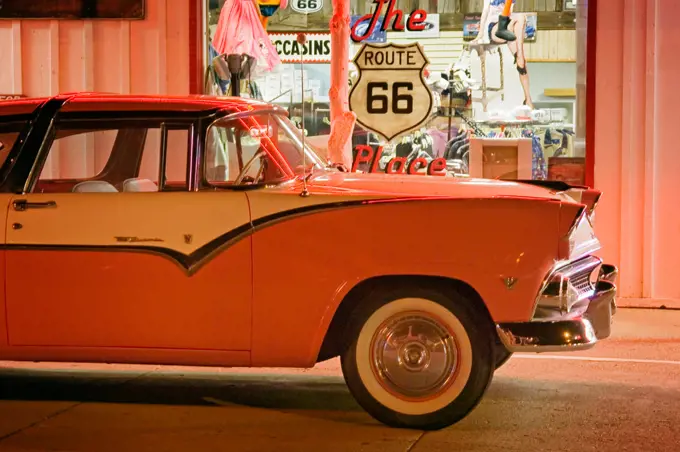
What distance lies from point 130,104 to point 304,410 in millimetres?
2017

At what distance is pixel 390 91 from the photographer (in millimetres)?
12094

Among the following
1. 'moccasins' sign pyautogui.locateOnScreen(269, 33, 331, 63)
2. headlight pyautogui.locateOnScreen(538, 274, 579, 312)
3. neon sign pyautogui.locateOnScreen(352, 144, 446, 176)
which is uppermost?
'moccasins' sign pyautogui.locateOnScreen(269, 33, 331, 63)

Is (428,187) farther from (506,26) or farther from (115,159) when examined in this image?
(506,26)

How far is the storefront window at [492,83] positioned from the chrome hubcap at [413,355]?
555 cm

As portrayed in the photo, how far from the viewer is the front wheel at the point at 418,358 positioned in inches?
249

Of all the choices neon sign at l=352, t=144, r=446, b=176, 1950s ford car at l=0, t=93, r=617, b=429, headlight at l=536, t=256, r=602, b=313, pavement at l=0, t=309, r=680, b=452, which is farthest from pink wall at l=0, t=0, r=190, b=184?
headlight at l=536, t=256, r=602, b=313

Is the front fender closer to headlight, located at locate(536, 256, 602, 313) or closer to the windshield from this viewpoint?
headlight, located at locate(536, 256, 602, 313)

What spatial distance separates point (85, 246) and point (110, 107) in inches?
33.8

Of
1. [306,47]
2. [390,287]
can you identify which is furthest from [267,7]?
[390,287]

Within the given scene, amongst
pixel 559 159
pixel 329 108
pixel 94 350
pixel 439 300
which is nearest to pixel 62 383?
pixel 94 350

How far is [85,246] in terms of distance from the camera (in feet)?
21.4

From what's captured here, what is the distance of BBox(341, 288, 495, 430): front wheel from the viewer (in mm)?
6312

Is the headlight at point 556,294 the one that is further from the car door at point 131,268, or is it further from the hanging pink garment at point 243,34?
the hanging pink garment at point 243,34

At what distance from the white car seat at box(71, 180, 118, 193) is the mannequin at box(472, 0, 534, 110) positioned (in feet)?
19.0
